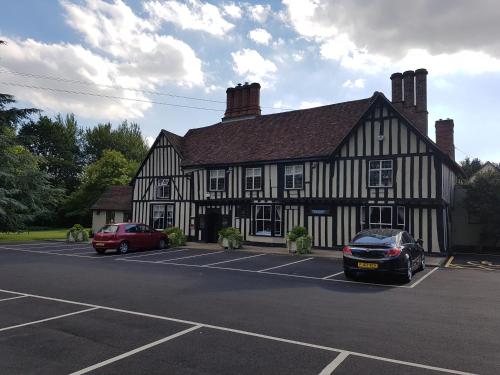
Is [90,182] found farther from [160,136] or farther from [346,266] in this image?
[346,266]

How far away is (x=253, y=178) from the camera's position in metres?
23.4

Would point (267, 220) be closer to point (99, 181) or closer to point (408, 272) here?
point (408, 272)

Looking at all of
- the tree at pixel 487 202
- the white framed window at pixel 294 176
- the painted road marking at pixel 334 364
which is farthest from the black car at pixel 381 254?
the tree at pixel 487 202

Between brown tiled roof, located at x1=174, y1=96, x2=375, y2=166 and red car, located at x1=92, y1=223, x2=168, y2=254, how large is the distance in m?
6.47

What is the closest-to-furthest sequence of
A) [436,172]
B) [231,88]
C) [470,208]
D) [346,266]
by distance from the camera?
1. [346,266]
2. [436,172]
3. [470,208]
4. [231,88]

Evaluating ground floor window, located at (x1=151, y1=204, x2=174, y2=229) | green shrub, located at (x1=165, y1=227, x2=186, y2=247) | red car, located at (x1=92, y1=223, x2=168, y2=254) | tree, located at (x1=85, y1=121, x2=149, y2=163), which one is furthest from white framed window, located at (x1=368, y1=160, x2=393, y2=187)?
tree, located at (x1=85, y1=121, x2=149, y2=163)

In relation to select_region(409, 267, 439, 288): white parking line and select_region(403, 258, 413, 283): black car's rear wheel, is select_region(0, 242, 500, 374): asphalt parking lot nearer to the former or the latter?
select_region(409, 267, 439, 288): white parking line

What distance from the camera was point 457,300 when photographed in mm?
8789

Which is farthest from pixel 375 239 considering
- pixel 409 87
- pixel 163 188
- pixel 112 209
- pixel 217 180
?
pixel 112 209

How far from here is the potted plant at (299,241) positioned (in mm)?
18547

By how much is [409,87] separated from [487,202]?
7.62 m

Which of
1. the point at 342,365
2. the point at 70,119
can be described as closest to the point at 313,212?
the point at 342,365

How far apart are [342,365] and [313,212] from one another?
53.6 ft

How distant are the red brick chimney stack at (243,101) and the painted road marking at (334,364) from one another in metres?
24.2
